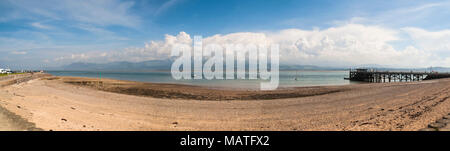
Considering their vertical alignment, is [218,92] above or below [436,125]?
below

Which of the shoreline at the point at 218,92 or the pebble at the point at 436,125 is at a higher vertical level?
the pebble at the point at 436,125

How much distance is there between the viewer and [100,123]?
8.65m

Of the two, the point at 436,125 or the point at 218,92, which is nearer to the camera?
the point at 436,125

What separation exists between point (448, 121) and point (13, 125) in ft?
45.1

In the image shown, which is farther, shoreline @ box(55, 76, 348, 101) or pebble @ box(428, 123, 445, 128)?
shoreline @ box(55, 76, 348, 101)

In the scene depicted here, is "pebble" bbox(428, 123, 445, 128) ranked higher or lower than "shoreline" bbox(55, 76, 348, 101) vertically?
higher

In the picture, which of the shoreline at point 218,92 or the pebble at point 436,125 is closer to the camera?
the pebble at point 436,125

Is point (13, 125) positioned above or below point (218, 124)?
above
